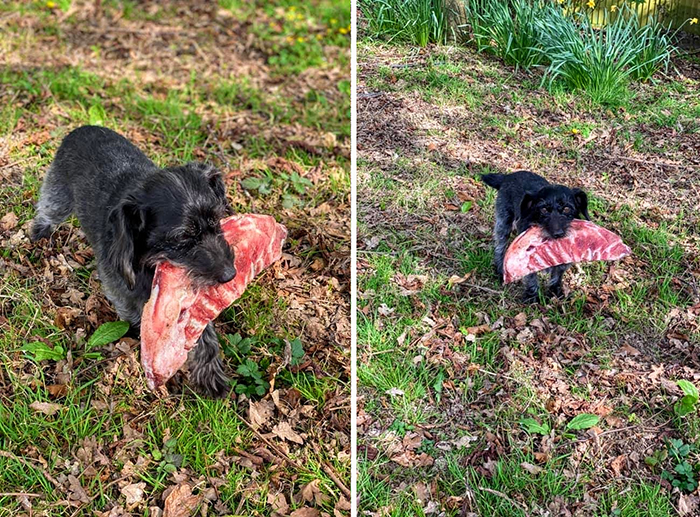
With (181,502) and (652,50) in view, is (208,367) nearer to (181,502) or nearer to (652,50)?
(181,502)

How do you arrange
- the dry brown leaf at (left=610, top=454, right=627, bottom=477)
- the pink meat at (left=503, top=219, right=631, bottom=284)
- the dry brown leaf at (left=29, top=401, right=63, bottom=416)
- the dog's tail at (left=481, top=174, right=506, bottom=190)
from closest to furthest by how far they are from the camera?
the dry brown leaf at (left=610, top=454, right=627, bottom=477), the pink meat at (left=503, top=219, right=631, bottom=284), the dog's tail at (left=481, top=174, right=506, bottom=190), the dry brown leaf at (left=29, top=401, right=63, bottom=416)

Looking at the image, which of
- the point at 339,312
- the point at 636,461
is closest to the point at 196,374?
the point at 339,312

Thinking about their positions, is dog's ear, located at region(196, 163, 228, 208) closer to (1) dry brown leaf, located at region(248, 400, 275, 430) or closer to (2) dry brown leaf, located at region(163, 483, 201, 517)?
(1) dry brown leaf, located at region(248, 400, 275, 430)

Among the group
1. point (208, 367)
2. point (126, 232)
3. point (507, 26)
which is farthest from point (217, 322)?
point (507, 26)

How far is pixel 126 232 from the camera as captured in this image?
3.47 m

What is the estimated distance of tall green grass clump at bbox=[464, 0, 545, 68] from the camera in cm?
314

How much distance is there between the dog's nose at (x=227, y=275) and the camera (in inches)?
140

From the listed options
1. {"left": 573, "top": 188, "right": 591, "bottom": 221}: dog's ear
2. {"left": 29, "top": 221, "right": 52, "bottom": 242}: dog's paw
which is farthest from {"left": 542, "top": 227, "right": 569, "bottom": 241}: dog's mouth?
{"left": 29, "top": 221, "right": 52, "bottom": 242}: dog's paw

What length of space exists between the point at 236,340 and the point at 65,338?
3.35ft

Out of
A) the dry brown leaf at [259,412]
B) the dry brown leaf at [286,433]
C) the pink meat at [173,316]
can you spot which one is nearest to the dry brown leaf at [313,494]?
the dry brown leaf at [286,433]

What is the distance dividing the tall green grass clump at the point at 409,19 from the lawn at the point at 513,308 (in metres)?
0.06

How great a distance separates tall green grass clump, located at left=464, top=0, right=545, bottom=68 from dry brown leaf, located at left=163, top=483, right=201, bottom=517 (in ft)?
8.58

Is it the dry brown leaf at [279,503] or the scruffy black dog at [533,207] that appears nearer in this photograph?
the scruffy black dog at [533,207]

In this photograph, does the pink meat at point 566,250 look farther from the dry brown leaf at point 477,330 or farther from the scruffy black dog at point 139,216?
the scruffy black dog at point 139,216
